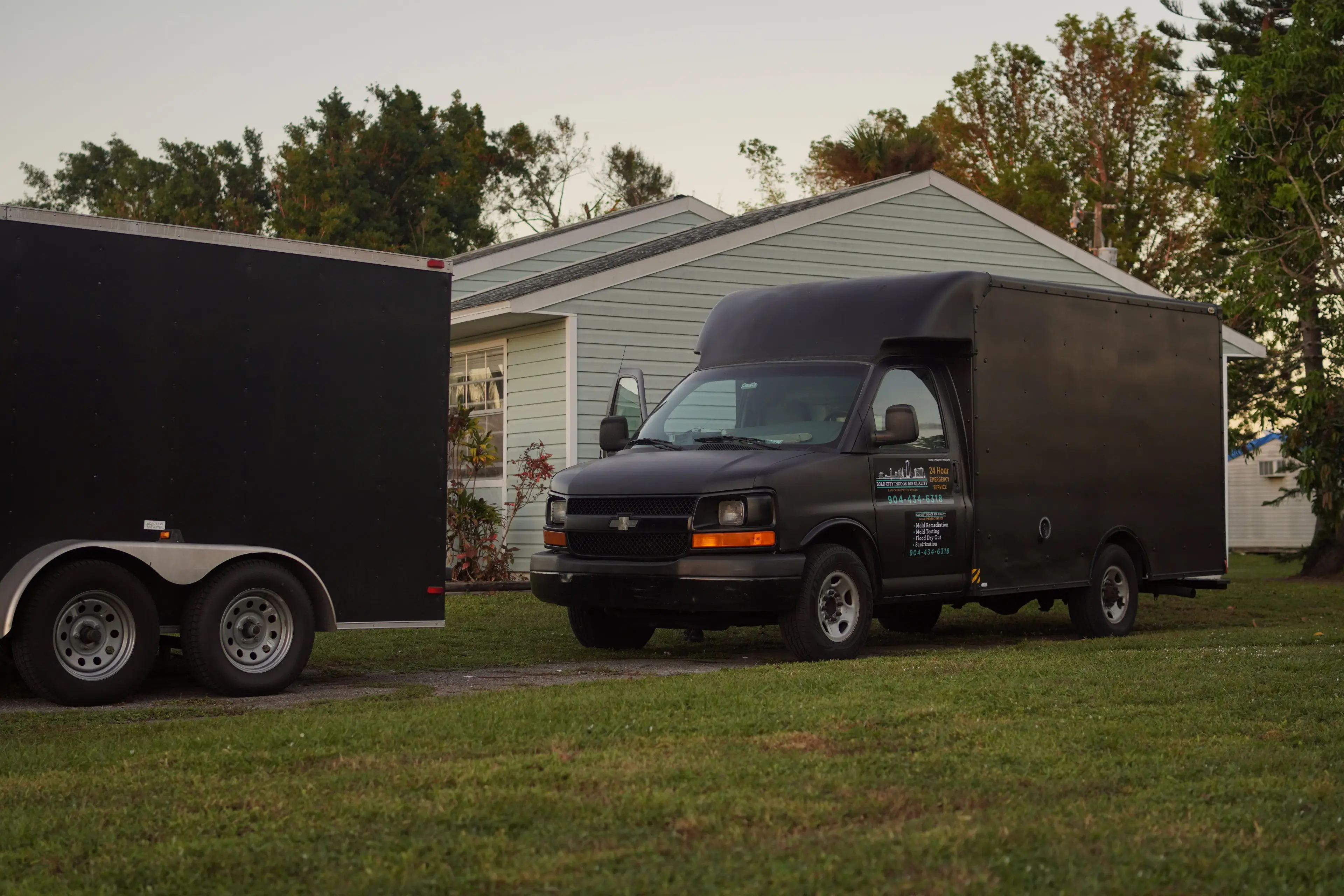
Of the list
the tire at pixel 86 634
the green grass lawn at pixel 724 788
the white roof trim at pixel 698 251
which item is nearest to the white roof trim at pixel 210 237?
the tire at pixel 86 634

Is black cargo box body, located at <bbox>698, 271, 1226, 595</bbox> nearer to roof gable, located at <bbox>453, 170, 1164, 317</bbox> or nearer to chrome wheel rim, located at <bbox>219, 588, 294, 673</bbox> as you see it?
chrome wheel rim, located at <bbox>219, 588, 294, 673</bbox>

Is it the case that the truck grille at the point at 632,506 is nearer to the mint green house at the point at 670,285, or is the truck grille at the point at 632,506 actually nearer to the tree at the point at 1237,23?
the mint green house at the point at 670,285

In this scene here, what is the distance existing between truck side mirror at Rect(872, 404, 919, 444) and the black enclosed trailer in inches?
120

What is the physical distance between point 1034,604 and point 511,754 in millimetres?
12144

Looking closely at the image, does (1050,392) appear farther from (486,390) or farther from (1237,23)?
(1237,23)

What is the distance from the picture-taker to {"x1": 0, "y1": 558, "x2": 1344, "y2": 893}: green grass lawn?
15.7 ft

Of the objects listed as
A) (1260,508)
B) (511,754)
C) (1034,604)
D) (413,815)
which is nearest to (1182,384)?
(1034,604)

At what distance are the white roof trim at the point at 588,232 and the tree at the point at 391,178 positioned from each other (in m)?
22.0

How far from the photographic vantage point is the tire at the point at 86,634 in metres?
8.80

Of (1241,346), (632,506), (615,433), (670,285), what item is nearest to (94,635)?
(632,506)

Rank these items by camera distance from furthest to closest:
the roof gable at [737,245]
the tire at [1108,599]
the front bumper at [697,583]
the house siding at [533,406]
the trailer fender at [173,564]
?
the house siding at [533,406], the roof gable at [737,245], the tire at [1108,599], the front bumper at [697,583], the trailer fender at [173,564]

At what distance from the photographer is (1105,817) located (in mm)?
5355

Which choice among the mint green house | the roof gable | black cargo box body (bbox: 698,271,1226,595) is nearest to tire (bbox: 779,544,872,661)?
black cargo box body (bbox: 698,271,1226,595)

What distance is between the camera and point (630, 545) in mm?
10844
